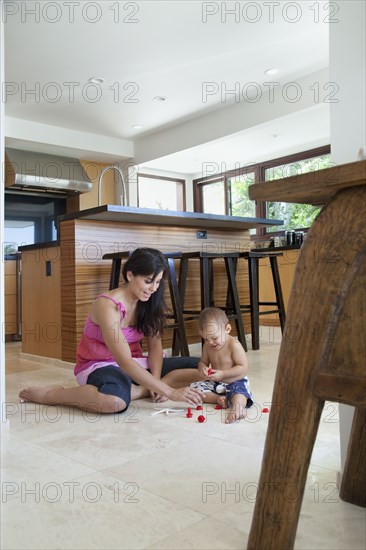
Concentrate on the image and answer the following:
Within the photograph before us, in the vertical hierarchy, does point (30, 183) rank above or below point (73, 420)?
above

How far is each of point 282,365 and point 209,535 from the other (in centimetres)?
42

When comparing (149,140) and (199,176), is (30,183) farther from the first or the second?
(199,176)

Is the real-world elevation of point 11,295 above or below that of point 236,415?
above

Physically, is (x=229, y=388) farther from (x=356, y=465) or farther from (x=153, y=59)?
(x=153, y=59)

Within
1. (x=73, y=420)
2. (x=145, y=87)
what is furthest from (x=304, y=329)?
(x=145, y=87)

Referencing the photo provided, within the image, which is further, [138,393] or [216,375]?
[138,393]

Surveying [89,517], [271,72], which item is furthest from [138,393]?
[271,72]

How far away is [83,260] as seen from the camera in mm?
3307

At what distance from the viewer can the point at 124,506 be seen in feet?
3.86

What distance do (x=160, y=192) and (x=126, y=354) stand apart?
20.2 feet

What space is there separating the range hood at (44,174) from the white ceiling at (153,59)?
0.19 meters

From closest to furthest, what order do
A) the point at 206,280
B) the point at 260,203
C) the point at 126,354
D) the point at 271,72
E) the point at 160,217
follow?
the point at 126,354 < the point at 160,217 < the point at 206,280 < the point at 271,72 < the point at 260,203

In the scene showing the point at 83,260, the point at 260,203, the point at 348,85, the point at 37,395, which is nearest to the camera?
the point at 348,85

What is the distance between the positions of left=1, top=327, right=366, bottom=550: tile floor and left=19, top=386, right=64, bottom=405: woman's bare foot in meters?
0.16
